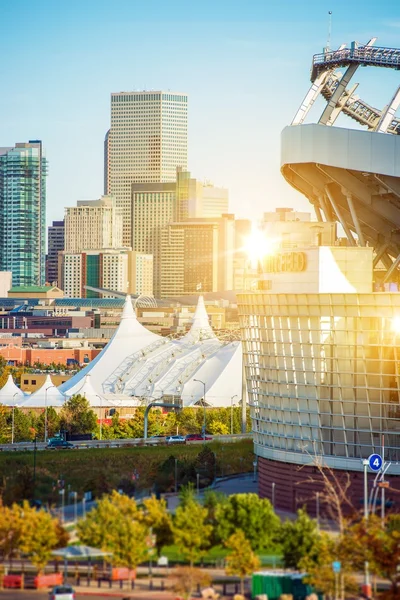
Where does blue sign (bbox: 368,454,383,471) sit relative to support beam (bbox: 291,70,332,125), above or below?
below

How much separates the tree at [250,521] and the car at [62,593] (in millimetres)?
8746

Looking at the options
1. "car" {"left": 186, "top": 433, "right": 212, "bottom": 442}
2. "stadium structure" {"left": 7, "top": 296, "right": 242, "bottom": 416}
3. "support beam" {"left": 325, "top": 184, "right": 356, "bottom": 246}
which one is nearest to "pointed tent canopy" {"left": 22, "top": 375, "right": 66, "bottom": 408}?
"stadium structure" {"left": 7, "top": 296, "right": 242, "bottom": 416}

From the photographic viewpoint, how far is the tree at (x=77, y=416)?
148 meters

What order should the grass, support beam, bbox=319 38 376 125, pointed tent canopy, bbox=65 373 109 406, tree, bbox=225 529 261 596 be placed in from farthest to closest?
pointed tent canopy, bbox=65 373 109 406 < support beam, bbox=319 38 376 125 < the grass < tree, bbox=225 529 261 596

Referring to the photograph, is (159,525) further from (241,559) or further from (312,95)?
(312,95)

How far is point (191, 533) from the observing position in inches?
2702

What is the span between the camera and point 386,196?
294 feet

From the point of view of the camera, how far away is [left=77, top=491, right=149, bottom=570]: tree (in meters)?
66.6

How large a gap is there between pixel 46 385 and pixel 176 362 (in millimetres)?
17326

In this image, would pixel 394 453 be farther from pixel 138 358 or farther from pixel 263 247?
pixel 138 358

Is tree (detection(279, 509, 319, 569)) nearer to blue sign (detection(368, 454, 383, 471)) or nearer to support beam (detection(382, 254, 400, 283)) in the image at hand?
blue sign (detection(368, 454, 383, 471))

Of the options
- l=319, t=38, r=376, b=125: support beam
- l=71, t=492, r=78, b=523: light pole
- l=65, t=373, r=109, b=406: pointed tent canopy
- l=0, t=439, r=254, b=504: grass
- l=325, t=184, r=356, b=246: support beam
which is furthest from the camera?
l=65, t=373, r=109, b=406: pointed tent canopy

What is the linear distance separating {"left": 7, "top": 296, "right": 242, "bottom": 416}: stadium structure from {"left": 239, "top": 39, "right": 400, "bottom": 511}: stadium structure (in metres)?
66.7

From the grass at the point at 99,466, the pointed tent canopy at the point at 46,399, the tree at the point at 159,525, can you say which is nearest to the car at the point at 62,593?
the tree at the point at 159,525
